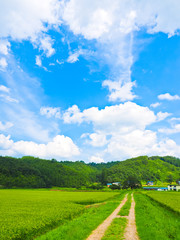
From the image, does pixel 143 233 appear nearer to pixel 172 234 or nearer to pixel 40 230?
pixel 172 234

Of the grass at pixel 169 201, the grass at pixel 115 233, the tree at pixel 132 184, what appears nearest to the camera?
the grass at pixel 115 233

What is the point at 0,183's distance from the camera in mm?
167375

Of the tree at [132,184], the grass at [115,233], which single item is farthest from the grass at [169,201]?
the tree at [132,184]

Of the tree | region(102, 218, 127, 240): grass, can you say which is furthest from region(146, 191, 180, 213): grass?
the tree

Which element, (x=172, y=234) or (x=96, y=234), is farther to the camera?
(x=96, y=234)

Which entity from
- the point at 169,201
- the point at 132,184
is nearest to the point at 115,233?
the point at 169,201

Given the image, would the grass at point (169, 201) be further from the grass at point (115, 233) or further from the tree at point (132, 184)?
the tree at point (132, 184)

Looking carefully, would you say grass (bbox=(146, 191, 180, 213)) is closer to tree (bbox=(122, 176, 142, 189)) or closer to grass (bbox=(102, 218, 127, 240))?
grass (bbox=(102, 218, 127, 240))

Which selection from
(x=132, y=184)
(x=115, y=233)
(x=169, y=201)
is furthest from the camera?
(x=132, y=184)

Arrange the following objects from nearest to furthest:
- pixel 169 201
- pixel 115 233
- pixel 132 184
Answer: pixel 115 233, pixel 169 201, pixel 132 184

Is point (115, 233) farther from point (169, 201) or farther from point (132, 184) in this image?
point (132, 184)

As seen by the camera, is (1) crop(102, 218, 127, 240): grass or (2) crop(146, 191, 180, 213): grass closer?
(1) crop(102, 218, 127, 240): grass

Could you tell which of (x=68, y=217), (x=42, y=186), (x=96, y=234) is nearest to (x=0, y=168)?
(x=42, y=186)

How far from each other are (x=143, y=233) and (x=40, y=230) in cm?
1136
